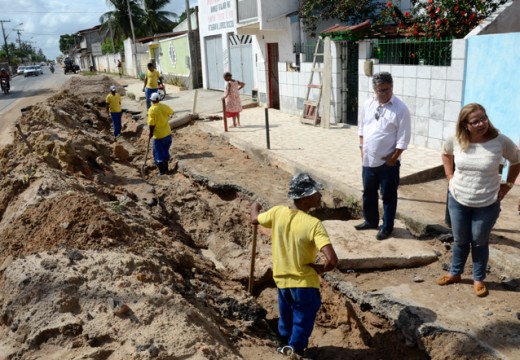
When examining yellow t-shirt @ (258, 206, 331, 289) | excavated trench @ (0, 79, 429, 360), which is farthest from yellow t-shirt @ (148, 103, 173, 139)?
yellow t-shirt @ (258, 206, 331, 289)

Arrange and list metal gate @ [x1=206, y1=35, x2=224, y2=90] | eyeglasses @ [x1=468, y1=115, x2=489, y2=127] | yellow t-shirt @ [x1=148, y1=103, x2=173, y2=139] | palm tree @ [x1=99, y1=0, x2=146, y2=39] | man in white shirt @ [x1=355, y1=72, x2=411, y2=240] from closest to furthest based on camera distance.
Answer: eyeglasses @ [x1=468, y1=115, x2=489, y2=127] < man in white shirt @ [x1=355, y1=72, x2=411, y2=240] < yellow t-shirt @ [x1=148, y1=103, x2=173, y2=139] < metal gate @ [x1=206, y1=35, x2=224, y2=90] < palm tree @ [x1=99, y1=0, x2=146, y2=39]

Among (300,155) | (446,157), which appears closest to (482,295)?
(446,157)

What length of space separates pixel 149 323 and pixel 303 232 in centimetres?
134

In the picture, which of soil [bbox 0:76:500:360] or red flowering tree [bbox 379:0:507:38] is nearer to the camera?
soil [bbox 0:76:500:360]

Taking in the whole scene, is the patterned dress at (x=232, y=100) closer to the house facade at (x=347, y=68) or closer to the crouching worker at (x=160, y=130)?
the house facade at (x=347, y=68)

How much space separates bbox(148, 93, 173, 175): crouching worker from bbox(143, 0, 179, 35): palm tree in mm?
36548

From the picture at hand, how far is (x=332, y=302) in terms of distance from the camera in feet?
16.0

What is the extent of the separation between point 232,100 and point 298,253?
9090 millimetres

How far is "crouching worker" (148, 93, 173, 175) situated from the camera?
9367 mm

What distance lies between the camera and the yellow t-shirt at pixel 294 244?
352cm

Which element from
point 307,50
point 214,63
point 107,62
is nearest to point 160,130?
point 307,50

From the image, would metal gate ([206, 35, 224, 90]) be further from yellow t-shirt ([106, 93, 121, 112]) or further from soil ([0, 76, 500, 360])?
soil ([0, 76, 500, 360])

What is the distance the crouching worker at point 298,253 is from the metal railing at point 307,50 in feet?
30.1

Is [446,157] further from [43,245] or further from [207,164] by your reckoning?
[207,164]
